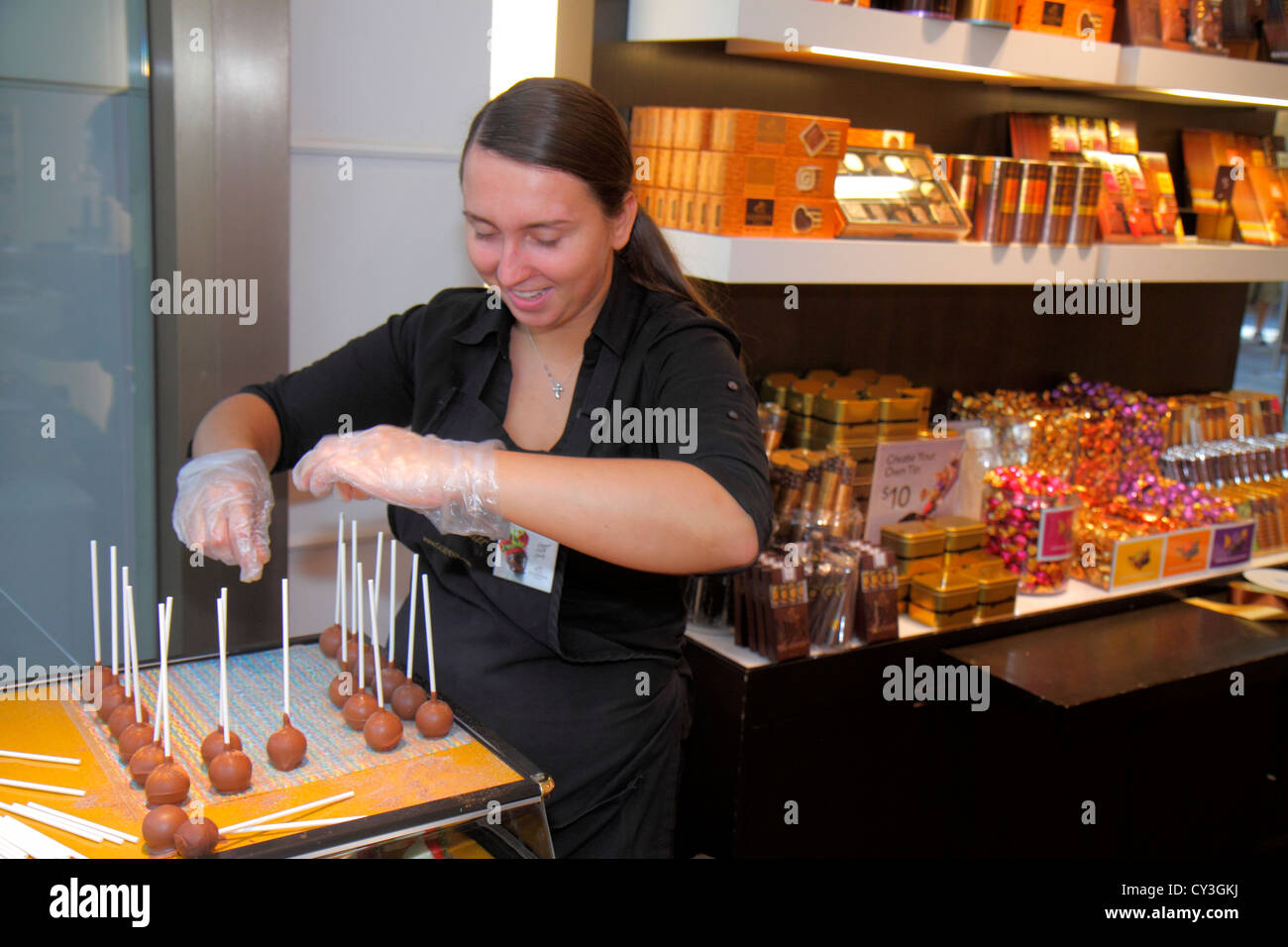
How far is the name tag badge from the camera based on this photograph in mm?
1665

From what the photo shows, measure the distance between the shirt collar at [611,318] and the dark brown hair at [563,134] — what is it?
14 centimetres

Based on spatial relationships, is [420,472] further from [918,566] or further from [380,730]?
[918,566]

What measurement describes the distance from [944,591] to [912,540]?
134mm

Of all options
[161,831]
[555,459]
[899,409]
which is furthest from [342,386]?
[899,409]

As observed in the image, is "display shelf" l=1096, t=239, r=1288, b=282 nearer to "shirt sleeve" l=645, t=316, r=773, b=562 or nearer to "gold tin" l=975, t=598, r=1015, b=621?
"gold tin" l=975, t=598, r=1015, b=621

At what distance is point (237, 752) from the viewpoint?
1.28 metres

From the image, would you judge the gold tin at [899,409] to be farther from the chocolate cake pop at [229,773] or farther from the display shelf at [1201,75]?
the chocolate cake pop at [229,773]

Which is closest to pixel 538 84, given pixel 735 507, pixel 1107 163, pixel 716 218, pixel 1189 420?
pixel 735 507

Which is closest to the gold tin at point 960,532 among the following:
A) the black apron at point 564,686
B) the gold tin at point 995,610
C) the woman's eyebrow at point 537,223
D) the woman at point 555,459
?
the gold tin at point 995,610

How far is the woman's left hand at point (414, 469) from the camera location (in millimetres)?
1452

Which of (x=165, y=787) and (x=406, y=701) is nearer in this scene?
(x=165, y=787)

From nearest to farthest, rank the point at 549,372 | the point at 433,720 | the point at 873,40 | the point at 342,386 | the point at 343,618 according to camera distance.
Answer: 1. the point at 433,720
2. the point at 343,618
3. the point at 549,372
4. the point at 342,386
5. the point at 873,40

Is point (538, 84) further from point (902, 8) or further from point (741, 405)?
point (902, 8)

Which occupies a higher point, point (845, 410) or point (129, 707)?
point (845, 410)
